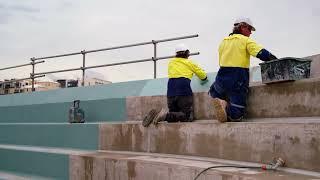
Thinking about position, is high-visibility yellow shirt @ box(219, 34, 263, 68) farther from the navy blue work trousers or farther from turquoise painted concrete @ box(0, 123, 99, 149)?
turquoise painted concrete @ box(0, 123, 99, 149)

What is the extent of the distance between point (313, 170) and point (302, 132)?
37 centimetres

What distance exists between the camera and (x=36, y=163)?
28.7ft

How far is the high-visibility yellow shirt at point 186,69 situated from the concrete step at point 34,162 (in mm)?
2074

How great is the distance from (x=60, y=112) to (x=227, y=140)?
5199 millimetres

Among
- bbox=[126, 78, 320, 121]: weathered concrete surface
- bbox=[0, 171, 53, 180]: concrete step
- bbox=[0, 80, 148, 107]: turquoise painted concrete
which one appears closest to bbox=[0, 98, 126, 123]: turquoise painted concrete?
bbox=[0, 80, 148, 107]: turquoise painted concrete

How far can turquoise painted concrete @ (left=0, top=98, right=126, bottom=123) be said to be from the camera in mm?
8365

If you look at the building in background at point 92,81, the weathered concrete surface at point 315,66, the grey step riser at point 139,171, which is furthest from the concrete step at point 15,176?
the weathered concrete surface at point 315,66

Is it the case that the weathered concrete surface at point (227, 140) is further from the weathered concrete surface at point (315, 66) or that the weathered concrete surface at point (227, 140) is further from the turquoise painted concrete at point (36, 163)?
the weathered concrete surface at point (315, 66)

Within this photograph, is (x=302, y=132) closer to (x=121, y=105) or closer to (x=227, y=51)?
(x=227, y=51)

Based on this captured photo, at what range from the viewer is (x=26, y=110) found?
10625 mm

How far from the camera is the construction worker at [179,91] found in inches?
263

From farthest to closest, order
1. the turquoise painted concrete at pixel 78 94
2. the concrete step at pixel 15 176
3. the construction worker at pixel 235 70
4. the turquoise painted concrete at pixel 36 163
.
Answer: the concrete step at pixel 15 176, the turquoise painted concrete at pixel 78 94, the turquoise painted concrete at pixel 36 163, the construction worker at pixel 235 70

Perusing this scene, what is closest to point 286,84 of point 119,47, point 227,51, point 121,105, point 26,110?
point 227,51

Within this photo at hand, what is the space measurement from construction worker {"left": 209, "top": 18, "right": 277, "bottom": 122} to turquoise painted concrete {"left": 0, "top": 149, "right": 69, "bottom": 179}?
3321 millimetres
